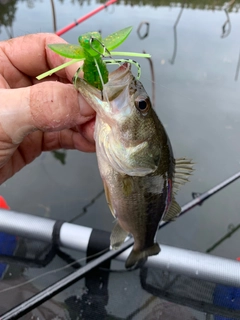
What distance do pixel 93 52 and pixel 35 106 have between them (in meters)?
0.30

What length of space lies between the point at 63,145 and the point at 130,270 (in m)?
0.88

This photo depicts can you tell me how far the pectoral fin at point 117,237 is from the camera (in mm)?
1398

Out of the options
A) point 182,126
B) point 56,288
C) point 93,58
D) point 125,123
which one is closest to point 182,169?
point 125,123

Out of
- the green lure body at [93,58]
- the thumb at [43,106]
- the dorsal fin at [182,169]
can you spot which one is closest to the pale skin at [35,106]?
the thumb at [43,106]

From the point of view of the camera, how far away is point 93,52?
3.07 feet

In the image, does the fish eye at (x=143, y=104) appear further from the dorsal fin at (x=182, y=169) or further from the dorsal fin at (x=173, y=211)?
the dorsal fin at (x=173, y=211)

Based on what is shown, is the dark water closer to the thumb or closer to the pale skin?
the pale skin

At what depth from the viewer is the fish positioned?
107 centimetres

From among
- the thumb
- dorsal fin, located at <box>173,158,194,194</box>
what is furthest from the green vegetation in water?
dorsal fin, located at <box>173,158,194,194</box>

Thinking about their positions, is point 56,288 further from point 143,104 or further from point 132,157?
point 143,104

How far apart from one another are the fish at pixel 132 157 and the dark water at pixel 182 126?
573mm

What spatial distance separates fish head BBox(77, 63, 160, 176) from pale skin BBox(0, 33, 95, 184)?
93 mm

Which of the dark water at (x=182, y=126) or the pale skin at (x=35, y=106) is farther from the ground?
the pale skin at (x=35, y=106)

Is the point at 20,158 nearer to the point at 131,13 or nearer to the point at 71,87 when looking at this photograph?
the point at 71,87
